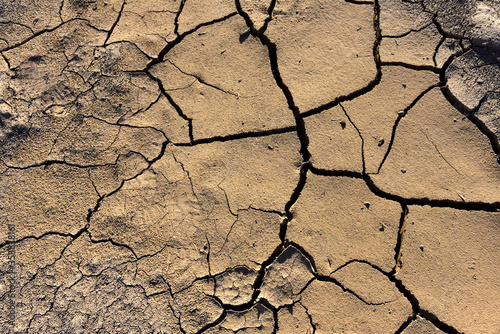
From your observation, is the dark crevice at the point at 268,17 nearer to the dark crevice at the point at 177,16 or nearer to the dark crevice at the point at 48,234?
the dark crevice at the point at 177,16

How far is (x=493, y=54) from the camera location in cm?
265

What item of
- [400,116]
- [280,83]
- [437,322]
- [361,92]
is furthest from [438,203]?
[280,83]

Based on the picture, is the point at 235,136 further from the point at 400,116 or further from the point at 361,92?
the point at 400,116

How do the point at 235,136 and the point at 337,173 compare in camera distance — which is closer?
the point at 337,173

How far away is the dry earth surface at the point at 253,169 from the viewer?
93.9 inches

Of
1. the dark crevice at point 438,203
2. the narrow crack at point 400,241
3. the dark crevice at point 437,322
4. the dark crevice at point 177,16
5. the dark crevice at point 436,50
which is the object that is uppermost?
the dark crevice at point 436,50

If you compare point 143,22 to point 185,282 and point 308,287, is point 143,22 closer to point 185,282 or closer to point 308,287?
point 185,282

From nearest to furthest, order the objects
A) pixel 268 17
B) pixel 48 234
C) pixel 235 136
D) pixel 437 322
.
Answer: pixel 437 322 < pixel 48 234 < pixel 235 136 < pixel 268 17

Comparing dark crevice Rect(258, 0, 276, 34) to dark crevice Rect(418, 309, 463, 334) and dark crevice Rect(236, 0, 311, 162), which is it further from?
dark crevice Rect(418, 309, 463, 334)

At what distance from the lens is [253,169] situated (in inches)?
102

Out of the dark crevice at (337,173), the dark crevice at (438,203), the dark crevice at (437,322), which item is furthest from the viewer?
the dark crevice at (337,173)

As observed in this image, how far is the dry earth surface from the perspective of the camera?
7.82ft

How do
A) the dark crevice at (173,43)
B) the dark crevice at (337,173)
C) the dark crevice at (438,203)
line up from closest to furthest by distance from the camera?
the dark crevice at (438,203) → the dark crevice at (337,173) → the dark crevice at (173,43)

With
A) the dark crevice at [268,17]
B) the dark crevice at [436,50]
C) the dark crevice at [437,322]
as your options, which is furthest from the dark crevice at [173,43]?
the dark crevice at [437,322]
